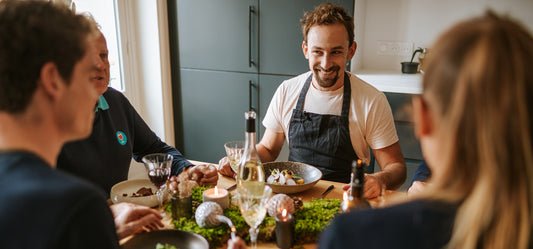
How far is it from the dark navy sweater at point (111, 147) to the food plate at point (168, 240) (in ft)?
1.60

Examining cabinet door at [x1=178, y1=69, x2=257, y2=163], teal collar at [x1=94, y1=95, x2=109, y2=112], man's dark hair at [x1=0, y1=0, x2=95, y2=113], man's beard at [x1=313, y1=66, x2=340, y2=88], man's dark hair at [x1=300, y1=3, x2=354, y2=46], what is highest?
man's dark hair at [x1=300, y1=3, x2=354, y2=46]

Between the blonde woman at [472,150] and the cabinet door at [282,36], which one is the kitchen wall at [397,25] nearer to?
the cabinet door at [282,36]

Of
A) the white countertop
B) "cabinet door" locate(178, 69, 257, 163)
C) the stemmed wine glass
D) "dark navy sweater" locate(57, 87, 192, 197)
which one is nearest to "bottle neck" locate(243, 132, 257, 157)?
the stemmed wine glass

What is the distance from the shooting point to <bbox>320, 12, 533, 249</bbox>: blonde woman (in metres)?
0.54

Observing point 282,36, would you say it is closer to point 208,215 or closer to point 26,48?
point 208,215

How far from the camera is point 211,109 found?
3.44 meters

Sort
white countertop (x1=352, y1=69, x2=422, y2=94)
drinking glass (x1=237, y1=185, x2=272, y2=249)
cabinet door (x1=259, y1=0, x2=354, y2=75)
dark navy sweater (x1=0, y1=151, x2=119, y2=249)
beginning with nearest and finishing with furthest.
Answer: dark navy sweater (x1=0, y1=151, x2=119, y2=249), drinking glass (x1=237, y1=185, x2=272, y2=249), white countertop (x1=352, y1=69, x2=422, y2=94), cabinet door (x1=259, y1=0, x2=354, y2=75)

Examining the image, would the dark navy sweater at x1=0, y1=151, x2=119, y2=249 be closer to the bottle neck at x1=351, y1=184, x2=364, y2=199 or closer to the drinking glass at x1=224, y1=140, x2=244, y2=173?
the bottle neck at x1=351, y1=184, x2=364, y2=199

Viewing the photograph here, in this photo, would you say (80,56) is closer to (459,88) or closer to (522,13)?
(459,88)

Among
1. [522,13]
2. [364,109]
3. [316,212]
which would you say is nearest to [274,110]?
[364,109]

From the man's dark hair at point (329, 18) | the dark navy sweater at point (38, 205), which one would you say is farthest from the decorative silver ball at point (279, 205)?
the man's dark hair at point (329, 18)

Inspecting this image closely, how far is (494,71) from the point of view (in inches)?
21.0

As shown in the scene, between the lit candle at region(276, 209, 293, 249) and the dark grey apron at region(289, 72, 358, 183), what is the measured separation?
0.83 m

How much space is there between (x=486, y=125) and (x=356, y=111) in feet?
4.69
